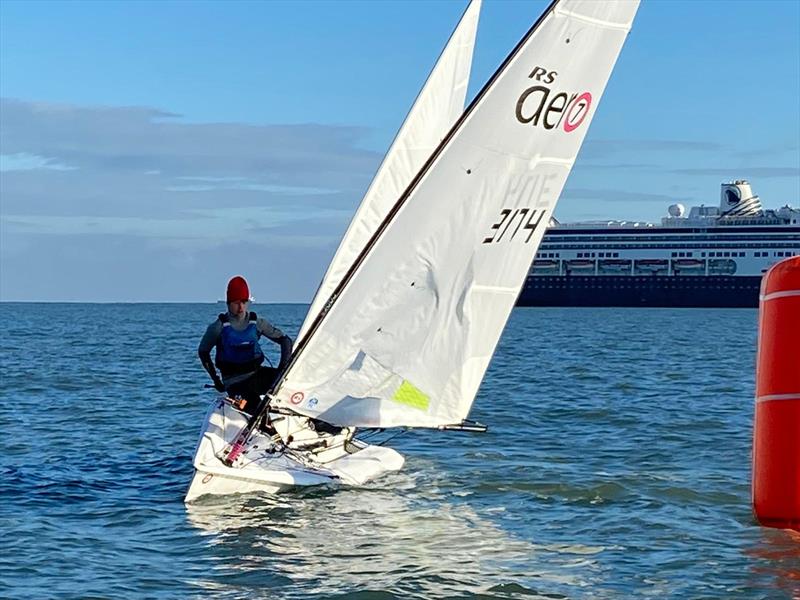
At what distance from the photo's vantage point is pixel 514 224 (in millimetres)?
10055

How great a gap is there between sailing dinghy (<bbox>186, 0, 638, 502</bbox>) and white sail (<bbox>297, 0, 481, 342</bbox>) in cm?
154

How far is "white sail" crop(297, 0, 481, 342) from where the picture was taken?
38.2 ft

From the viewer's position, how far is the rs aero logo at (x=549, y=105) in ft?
31.3

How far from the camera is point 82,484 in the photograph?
10844 millimetres

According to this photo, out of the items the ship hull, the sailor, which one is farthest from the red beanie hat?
the ship hull

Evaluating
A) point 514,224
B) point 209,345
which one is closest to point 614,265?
point 514,224

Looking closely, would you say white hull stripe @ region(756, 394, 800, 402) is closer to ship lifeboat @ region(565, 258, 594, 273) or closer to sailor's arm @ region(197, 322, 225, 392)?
sailor's arm @ region(197, 322, 225, 392)

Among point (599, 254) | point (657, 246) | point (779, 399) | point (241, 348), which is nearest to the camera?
point (779, 399)

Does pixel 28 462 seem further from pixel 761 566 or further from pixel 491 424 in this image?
pixel 761 566

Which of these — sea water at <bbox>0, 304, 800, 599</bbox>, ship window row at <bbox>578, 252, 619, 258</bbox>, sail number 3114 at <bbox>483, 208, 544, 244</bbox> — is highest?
ship window row at <bbox>578, 252, 619, 258</bbox>

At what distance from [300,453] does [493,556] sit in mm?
2587

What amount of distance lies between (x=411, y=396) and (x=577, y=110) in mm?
2674

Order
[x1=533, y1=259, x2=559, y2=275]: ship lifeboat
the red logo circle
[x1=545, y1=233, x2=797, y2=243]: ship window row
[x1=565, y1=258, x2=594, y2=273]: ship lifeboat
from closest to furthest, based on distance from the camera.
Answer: the red logo circle → [x1=545, y1=233, x2=797, y2=243]: ship window row → [x1=533, y1=259, x2=559, y2=275]: ship lifeboat → [x1=565, y1=258, x2=594, y2=273]: ship lifeboat

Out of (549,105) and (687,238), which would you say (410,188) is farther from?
(687,238)
